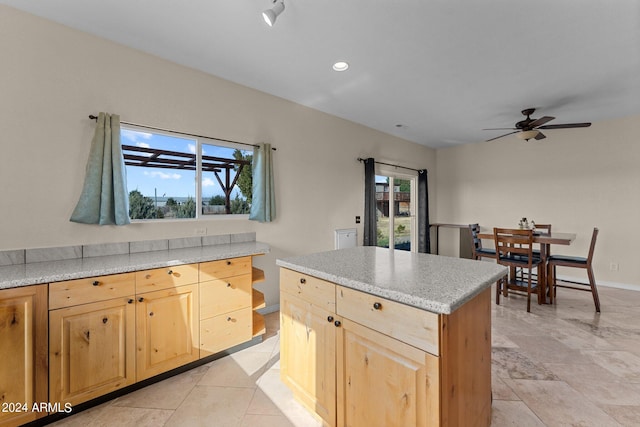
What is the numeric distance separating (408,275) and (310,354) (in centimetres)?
74

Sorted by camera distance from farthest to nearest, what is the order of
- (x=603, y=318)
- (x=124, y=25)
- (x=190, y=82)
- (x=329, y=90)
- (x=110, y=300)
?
1. (x=329, y=90)
2. (x=603, y=318)
3. (x=190, y=82)
4. (x=124, y=25)
5. (x=110, y=300)

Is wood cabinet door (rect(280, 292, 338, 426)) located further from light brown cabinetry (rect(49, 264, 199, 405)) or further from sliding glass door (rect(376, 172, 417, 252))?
sliding glass door (rect(376, 172, 417, 252))

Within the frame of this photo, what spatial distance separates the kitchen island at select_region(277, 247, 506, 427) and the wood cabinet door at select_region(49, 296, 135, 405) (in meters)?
1.09

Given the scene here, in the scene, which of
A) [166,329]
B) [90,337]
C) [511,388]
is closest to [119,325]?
[90,337]

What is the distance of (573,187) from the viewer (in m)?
4.54

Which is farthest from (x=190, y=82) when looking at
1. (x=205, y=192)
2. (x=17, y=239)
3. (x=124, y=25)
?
(x=17, y=239)

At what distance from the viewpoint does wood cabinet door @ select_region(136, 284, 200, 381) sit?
188 centimetres

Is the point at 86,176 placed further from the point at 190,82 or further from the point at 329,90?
the point at 329,90

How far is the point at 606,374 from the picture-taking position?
2021 mm

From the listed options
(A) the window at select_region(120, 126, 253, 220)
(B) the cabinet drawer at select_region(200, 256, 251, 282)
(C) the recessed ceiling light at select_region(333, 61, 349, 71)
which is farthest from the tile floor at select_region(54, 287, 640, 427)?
(C) the recessed ceiling light at select_region(333, 61, 349, 71)

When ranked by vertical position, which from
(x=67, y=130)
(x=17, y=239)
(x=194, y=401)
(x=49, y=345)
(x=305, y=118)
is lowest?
(x=194, y=401)

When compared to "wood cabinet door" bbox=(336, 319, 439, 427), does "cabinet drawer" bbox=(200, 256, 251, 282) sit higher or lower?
higher

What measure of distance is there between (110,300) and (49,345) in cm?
35

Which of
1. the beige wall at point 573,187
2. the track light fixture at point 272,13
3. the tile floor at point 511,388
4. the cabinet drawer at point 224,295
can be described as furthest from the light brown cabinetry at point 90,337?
the beige wall at point 573,187
